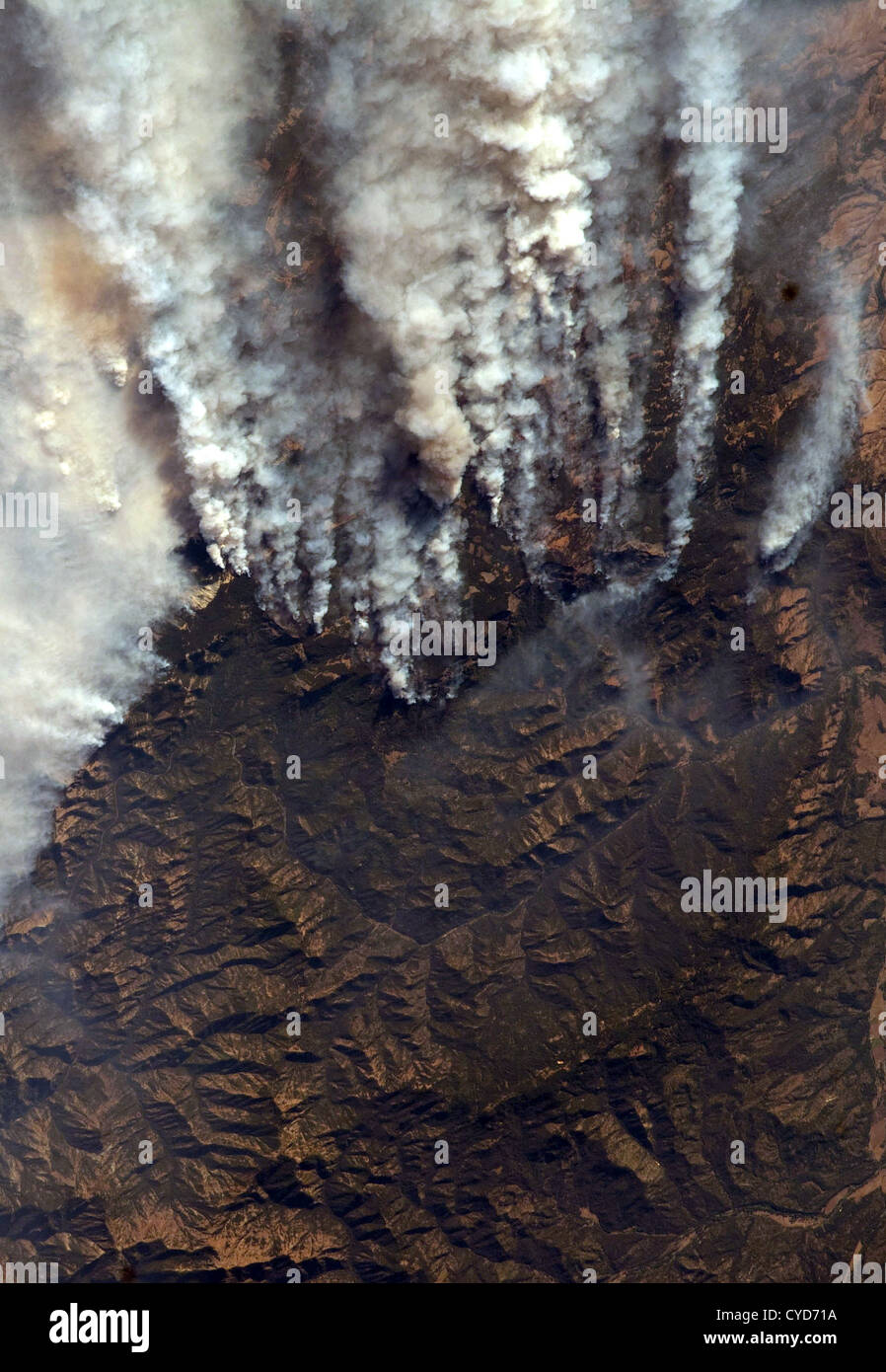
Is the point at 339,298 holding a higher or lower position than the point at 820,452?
higher

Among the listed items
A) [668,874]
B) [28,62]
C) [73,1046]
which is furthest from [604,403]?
[73,1046]
